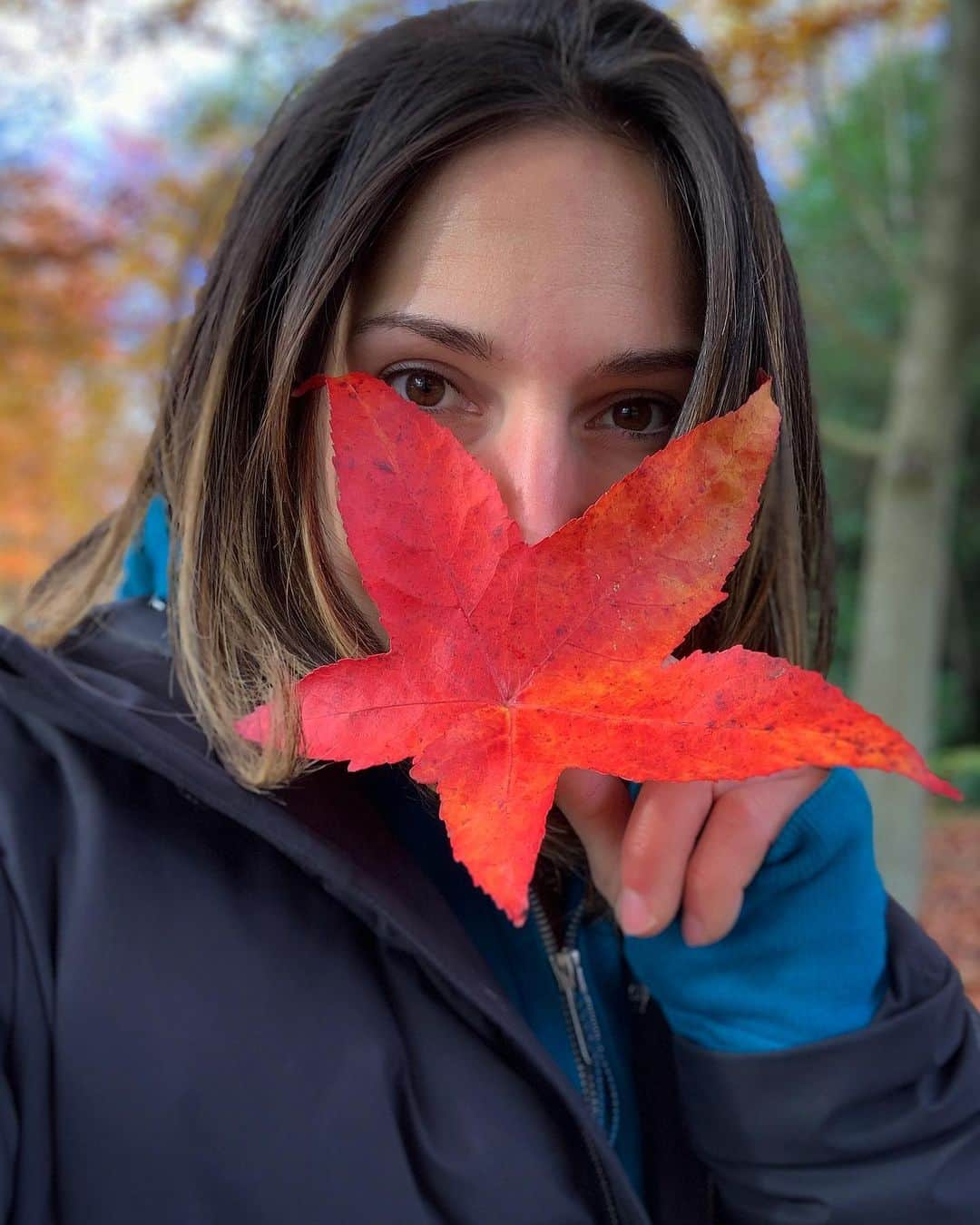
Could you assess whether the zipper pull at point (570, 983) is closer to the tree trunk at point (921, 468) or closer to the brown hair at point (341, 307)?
the brown hair at point (341, 307)

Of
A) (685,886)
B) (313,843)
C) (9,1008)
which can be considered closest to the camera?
(9,1008)

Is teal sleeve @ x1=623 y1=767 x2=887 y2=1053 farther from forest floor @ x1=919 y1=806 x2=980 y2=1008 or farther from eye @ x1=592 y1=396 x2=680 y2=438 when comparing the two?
forest floor @ x1=919 y1=806 x2=980 y2=1008

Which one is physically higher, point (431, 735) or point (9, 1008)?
point (431, 735)

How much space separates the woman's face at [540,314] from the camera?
84 cm

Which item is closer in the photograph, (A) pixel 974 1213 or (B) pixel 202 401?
(A) pixel 974 1213

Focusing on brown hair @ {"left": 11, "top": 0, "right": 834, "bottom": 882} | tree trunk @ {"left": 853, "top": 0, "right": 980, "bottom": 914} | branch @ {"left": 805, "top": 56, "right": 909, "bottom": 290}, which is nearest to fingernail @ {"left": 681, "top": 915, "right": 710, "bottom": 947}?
brown hair @ {"left": 11, "top": 0, "right": 834, "bottom": 882}

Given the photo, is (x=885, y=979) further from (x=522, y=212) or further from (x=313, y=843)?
(x=522, y=212)

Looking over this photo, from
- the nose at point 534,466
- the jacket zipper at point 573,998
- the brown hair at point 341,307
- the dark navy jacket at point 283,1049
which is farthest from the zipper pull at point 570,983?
the nose at point 534,466

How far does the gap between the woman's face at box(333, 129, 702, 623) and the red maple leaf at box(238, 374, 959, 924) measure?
0.74ft

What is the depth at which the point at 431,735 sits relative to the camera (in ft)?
1.78

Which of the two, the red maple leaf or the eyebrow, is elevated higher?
the eyebrow

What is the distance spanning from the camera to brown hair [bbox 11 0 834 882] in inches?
35.4

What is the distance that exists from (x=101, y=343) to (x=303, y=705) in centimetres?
674

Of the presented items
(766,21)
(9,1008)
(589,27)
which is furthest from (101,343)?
(9,1008)
